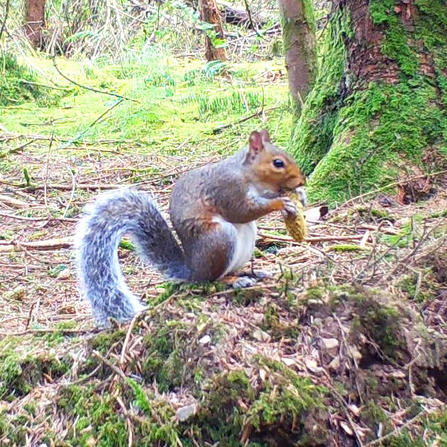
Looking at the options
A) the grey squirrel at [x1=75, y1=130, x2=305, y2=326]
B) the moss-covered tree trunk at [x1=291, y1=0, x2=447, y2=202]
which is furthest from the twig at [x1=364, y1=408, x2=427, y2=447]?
the moss-covered tree trunk at [x1=291, y1=0, x2=447, y2=202]

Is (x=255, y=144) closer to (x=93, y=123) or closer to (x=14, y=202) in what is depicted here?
(x=14, y=202)

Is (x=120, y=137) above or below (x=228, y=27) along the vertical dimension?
below

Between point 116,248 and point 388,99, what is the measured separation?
1589mm

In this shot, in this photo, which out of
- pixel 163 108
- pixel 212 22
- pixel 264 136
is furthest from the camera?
pixel 212 22

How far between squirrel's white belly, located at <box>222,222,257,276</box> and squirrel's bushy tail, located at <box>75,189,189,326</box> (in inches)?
5.5

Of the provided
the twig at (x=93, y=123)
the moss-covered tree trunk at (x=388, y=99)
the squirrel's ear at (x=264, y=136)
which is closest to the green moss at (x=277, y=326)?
the squirrel's ear at (x=264, y=136)

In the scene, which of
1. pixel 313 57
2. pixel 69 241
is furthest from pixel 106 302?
pixel 313 57

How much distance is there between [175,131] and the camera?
568 cm

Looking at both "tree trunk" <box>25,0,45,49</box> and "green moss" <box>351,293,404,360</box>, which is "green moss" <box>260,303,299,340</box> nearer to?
"green moss" <box>351,293,404,360</box>

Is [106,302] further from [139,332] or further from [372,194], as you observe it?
[372,194]

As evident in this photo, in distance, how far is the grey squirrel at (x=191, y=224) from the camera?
1954 millimetres

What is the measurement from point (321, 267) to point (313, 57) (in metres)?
2.35

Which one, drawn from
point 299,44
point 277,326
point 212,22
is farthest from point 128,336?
point 212,22

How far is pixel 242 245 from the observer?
82.5 inches
